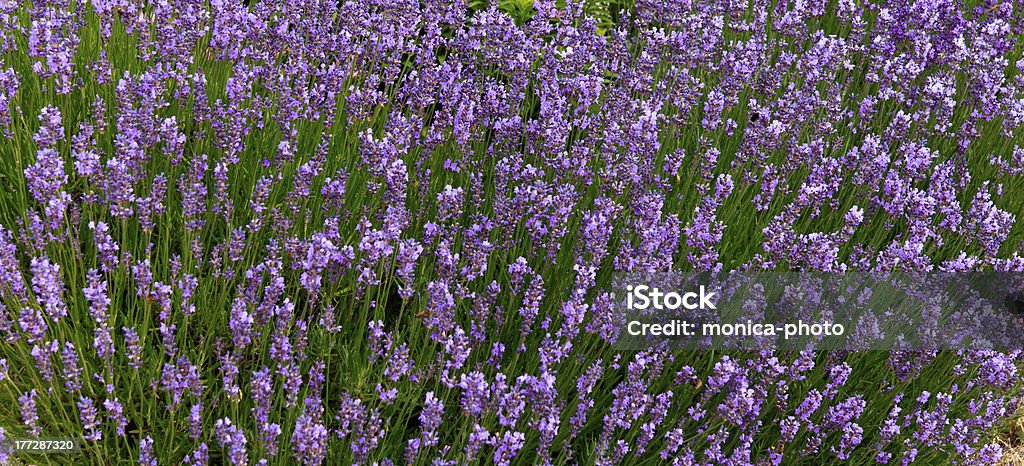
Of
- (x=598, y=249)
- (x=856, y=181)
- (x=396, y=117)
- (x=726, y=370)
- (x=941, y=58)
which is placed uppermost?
(x=941, y=58)

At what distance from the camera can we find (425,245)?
2.95 metres

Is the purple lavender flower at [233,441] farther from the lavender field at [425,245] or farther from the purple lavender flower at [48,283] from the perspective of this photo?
the purple lavender flower at [48,283]

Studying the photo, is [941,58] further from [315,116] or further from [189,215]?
[189,215]

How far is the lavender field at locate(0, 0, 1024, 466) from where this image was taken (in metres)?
2.38

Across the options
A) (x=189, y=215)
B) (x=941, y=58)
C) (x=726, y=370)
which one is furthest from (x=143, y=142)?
(x=941, y=58)

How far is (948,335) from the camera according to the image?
3.22 metres

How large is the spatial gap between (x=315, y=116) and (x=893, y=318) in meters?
2.10

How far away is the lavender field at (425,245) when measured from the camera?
2.38 m

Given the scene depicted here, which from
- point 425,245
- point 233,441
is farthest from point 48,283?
point 425,245

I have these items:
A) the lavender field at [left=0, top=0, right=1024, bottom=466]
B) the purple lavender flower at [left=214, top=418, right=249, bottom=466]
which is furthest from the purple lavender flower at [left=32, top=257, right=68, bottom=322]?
the purple lavender flower at [left=214, top=418, right=249, bottom=466]

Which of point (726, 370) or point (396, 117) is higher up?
point (396, 117)

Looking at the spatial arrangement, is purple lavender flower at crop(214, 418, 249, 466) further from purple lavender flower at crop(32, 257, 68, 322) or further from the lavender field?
purple lavender flower at crop(32, 257, 68, 322)

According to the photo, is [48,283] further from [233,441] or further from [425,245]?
[425,245]

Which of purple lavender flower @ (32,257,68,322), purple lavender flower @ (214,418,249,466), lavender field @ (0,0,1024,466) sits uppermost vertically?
lavender field @ (0,0,1024,466)
